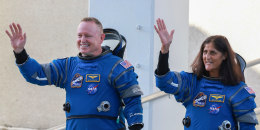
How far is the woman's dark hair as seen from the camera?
3021 mm

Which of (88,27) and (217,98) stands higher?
(88,27)

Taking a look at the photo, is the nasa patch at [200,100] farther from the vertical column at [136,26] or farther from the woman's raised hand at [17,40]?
the woman's raised hand at [17,40]

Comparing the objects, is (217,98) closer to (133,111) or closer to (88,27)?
(133,111)

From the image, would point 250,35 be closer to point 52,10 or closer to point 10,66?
point 52,10

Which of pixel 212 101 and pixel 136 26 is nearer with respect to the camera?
pixel 212 101

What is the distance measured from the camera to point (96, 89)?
2.83 metres

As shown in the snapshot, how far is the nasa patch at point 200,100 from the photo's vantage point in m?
2.94

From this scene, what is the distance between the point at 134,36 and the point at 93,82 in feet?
3.79

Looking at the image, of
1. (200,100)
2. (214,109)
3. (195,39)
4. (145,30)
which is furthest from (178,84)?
(195,39)

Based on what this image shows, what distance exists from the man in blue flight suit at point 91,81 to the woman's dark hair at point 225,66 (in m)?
0.50

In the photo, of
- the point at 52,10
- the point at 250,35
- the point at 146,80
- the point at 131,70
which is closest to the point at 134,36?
the point at 146,80

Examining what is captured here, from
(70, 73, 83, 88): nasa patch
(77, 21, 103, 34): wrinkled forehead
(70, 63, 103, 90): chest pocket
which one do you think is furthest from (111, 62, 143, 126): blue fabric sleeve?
(77, 21, 103, 34): wrinkled forehead

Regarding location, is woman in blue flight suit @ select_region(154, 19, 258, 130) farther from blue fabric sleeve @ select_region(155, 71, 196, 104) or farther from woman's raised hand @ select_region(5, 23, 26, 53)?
woman's raised hand @ select_region(5, 23, 26, 53)

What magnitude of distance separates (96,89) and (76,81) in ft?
0.50
